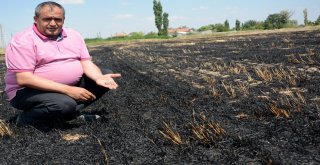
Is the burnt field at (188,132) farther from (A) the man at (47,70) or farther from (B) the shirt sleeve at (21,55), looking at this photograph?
(B) the shirt sleeve at (21,55)

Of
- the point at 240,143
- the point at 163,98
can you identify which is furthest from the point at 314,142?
the point at 163,98

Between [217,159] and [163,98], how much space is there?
2940 mm

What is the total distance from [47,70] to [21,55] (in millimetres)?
346

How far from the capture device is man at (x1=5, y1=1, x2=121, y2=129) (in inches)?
163

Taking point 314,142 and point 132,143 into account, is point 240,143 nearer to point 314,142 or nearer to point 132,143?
point 314,142

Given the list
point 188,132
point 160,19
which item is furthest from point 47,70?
point 160,19

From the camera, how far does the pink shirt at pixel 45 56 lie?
412 centimetres

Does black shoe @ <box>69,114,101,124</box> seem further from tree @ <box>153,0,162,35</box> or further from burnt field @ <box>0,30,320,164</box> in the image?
tree @ <box>153,0,162,35</box>

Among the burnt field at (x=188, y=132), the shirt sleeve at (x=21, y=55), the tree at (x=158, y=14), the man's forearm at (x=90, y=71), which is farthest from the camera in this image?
the tree at (x=158, y=14)

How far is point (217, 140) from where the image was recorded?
3594 mm

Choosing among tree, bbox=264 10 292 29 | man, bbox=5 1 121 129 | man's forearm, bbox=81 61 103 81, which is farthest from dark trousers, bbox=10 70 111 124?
tree, bbox=264 10 292 29

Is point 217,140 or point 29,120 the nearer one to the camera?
point 217,140

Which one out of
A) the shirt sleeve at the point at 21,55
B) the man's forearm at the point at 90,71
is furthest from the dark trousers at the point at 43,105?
the shirt sleeve at the point at 21,55

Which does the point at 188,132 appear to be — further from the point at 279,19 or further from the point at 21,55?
the point at 279,19
